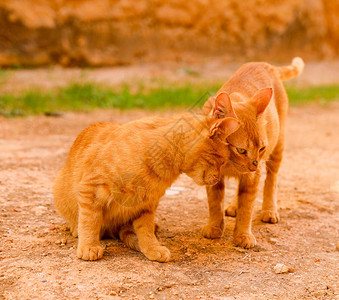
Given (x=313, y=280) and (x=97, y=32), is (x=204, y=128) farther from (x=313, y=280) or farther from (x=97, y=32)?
(x=97, y=32)

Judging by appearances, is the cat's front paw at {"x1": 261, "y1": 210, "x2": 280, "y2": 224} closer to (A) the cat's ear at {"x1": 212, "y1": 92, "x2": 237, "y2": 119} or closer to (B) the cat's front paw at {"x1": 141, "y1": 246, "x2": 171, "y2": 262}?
(B) the cat's front paw at {"x1": 141, "y1": 246, "x2": 171, "y2": 262}

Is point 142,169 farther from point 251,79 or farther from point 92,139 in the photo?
point 251,79

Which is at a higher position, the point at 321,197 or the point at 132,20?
the point at 132,20

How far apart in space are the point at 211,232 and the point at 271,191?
0.81 meters

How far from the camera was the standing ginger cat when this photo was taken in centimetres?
297

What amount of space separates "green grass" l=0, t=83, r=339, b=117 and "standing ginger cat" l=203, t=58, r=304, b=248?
3068mm

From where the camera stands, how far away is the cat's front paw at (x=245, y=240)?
3.30m

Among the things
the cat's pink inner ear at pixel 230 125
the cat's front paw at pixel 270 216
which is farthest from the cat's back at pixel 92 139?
the cat's front paw at pixel 270 216

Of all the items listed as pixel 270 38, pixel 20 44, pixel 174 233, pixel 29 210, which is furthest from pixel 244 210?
pixel 270 38

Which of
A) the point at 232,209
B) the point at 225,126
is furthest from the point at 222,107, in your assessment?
the point at 232,209

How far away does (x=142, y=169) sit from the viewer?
2.82m

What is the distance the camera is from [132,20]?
10.9 meters

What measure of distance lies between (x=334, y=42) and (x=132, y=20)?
5986 millimetres

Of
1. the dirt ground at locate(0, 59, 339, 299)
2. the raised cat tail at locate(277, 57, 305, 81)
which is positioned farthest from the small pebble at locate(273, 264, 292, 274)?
the raised cat tail at locate(277, 57, 305, 81)
